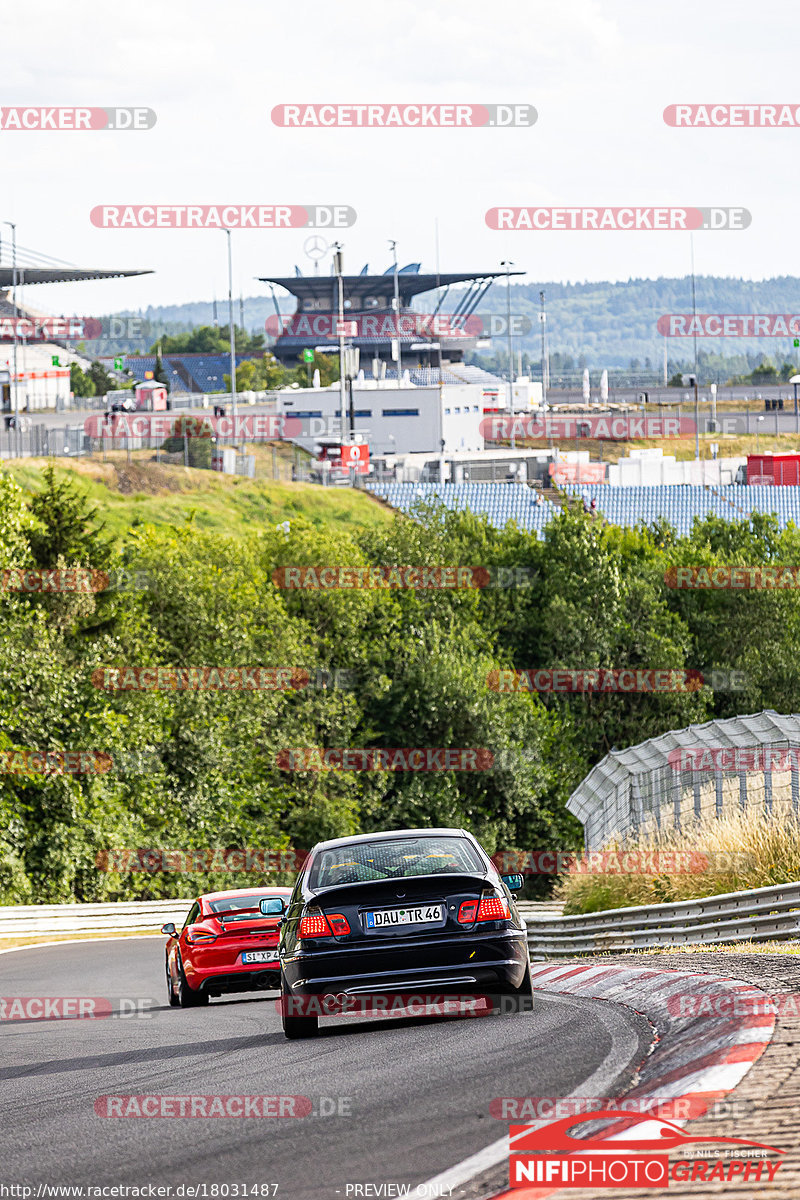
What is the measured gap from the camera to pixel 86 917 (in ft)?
93.5

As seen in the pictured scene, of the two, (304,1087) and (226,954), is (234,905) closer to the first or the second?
(226,954)

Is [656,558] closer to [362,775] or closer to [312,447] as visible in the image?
[362,775]

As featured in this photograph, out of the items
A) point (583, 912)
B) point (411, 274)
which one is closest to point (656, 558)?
point (583, 912)

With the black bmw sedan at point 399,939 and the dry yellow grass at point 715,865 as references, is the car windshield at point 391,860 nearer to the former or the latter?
the black bmw sedan at point 399,939

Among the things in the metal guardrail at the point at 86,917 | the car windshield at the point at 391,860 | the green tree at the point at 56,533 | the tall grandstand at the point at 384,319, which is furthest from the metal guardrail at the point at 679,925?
the tall grandstand at the point at 384,319

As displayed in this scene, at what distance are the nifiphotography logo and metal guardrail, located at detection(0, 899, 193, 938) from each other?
2210cm

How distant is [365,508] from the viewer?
71.8 m

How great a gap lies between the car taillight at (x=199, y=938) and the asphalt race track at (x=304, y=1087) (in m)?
2.28

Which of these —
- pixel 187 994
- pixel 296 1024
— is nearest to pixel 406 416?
pixel 187 994

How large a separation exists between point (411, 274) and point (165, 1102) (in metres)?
170

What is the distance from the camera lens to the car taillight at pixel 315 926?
29.8 feet

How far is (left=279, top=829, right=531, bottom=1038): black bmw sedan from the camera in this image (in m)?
9.05

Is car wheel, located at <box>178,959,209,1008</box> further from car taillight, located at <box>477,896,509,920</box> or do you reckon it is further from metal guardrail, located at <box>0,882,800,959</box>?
car taillight, located at <box>477,896,509,920</box>

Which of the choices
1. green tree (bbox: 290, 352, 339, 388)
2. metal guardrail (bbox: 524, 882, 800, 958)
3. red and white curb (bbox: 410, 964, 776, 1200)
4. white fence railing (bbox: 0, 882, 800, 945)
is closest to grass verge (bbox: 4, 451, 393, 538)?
white fence railing (bbox: 0, 882, 800, 945)
